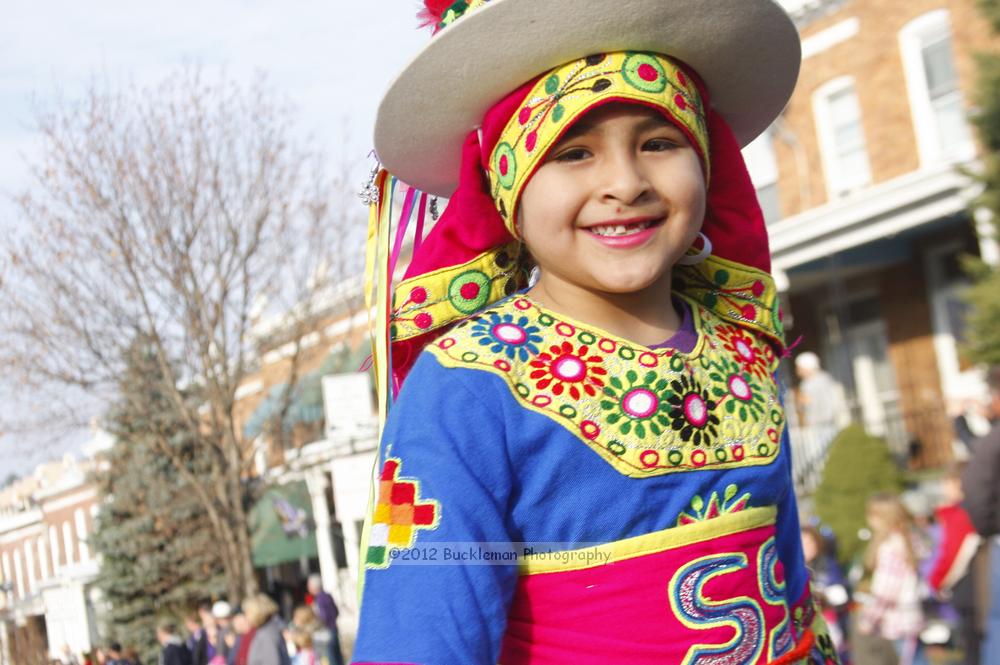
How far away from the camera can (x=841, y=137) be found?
1700 cm

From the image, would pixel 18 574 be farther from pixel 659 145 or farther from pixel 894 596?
pixel 659 145

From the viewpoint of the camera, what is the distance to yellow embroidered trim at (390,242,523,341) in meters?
2.03

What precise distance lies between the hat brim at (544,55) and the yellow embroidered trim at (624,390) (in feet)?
1.11

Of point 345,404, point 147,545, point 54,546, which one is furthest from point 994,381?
point 147,545

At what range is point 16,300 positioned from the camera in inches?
625

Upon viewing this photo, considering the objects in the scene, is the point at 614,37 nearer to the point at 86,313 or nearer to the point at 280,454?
the point at 86,313

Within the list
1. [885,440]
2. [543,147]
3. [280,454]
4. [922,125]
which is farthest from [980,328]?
[543,147]

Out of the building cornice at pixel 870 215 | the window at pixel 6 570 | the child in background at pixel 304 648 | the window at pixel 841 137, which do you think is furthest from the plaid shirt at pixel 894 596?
the window at pixel 6 570

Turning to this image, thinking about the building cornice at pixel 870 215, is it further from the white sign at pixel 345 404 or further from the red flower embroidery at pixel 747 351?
the red flower embroidery at pixel 747 351

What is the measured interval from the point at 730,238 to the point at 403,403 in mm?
779

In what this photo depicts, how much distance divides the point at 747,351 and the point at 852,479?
12.5 meters

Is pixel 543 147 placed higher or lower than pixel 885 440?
higher

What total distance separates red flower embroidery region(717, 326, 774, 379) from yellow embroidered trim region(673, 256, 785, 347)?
0.05 meters

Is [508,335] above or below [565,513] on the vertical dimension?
above
